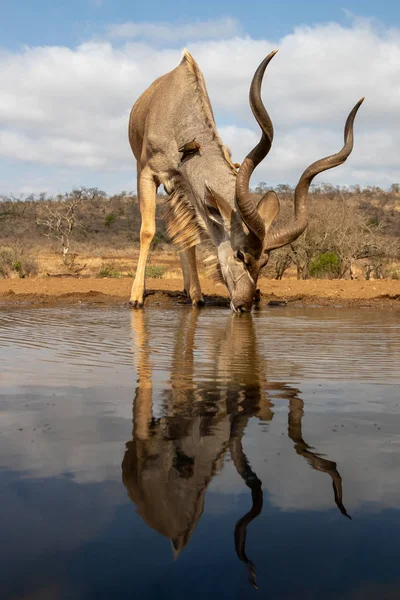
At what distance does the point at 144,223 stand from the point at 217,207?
1982mm

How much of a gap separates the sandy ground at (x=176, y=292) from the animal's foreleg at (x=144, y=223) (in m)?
0.75

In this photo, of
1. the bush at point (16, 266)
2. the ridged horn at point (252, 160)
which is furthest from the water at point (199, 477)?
the bush at point (16, 266)

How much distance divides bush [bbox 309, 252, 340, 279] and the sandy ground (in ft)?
17.6

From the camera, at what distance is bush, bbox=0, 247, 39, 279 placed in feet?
68.2

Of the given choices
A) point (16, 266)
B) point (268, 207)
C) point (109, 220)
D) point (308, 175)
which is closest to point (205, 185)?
point (268, 207)

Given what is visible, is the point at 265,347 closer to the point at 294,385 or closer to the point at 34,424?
the point at 294,385

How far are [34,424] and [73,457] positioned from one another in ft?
2.09

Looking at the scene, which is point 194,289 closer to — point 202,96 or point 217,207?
point 217,207

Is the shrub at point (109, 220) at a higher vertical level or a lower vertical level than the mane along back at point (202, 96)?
higher

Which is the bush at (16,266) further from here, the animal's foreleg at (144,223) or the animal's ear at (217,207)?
the animal's ear at (217,207)

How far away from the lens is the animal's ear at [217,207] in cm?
1010

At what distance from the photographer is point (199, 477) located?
2.74 meters

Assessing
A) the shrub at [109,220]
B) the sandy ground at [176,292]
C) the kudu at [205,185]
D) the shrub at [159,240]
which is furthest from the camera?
the shrub at [109,220]

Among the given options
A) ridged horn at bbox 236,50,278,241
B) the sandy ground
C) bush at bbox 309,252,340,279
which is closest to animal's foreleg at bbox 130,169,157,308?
the sandy ground
